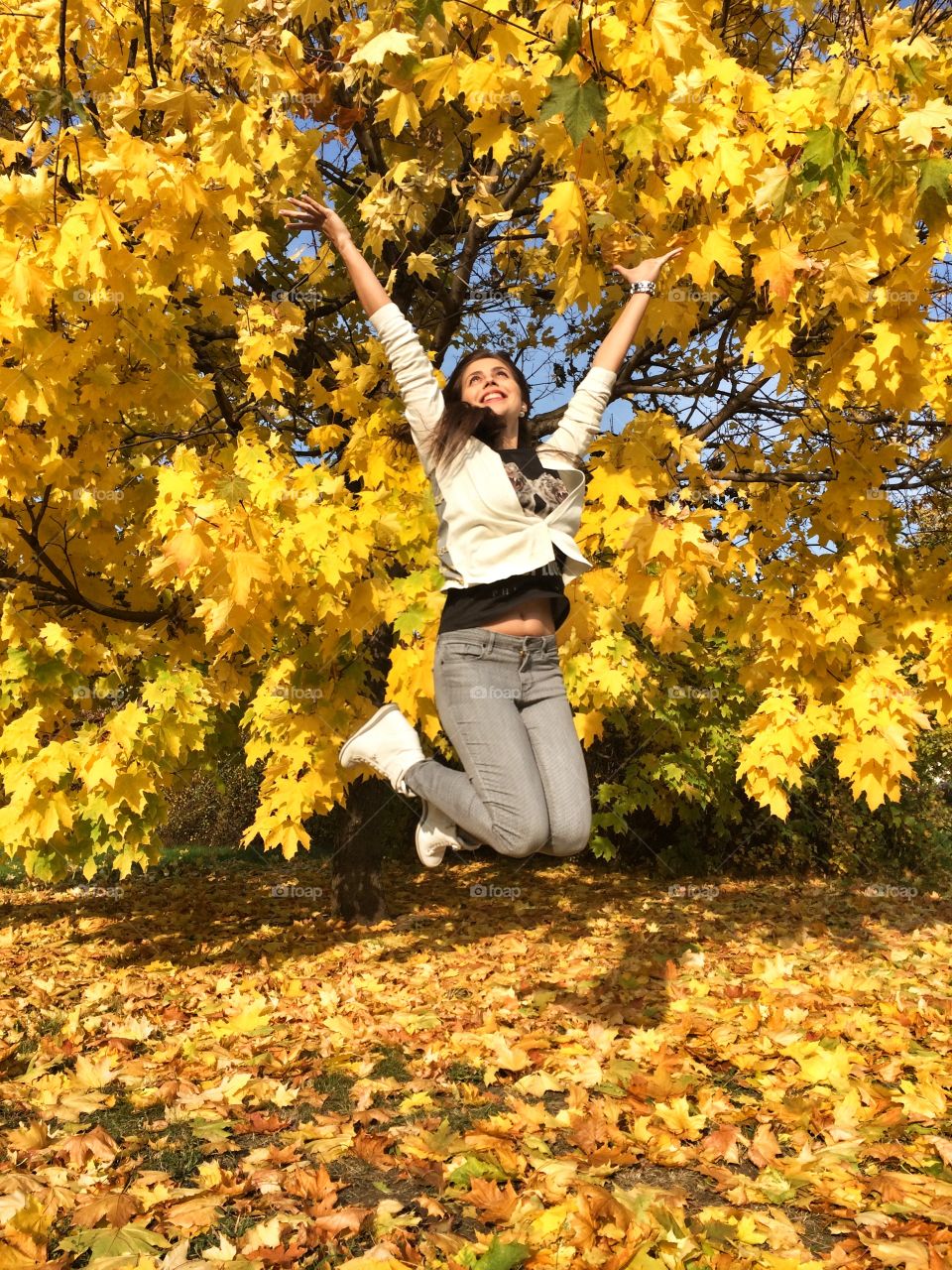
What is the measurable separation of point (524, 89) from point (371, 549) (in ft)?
7.96

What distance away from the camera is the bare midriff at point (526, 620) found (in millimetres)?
3211

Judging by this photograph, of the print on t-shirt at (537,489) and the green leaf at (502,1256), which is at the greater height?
the print on t-shirt at (537,489)

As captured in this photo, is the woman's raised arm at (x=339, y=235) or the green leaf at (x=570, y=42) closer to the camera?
the green leaf at (x=570, y=42)

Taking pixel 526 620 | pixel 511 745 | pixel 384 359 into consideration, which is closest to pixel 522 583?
pixel 526 620

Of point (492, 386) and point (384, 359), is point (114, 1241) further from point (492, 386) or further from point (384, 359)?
point (384, 359)

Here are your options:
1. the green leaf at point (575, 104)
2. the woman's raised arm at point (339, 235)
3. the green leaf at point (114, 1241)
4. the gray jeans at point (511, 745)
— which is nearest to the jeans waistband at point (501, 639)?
the gray jeans at point (511, 745)

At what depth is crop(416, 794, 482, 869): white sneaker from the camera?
11.1ft

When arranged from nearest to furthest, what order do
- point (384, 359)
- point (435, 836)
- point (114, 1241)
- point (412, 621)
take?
point (114, 1241), point (435, 836), point (412, 621), point (384, 359)

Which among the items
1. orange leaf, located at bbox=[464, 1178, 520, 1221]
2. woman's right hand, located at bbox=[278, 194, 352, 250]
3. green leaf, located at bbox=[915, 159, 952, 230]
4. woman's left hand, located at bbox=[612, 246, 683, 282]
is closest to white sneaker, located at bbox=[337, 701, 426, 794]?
orange leaf, located at bbox=[464, 1178, 520, 1221]

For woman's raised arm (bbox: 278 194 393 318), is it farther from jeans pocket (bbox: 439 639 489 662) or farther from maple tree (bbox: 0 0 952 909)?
jeans pocket (bbox: 439 639 489 662)

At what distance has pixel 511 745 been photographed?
313 cm

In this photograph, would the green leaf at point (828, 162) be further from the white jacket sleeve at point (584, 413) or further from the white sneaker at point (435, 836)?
the white sneaker at point (435, 836)

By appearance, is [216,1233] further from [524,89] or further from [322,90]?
[322,90]

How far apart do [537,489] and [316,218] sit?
1.19 m
